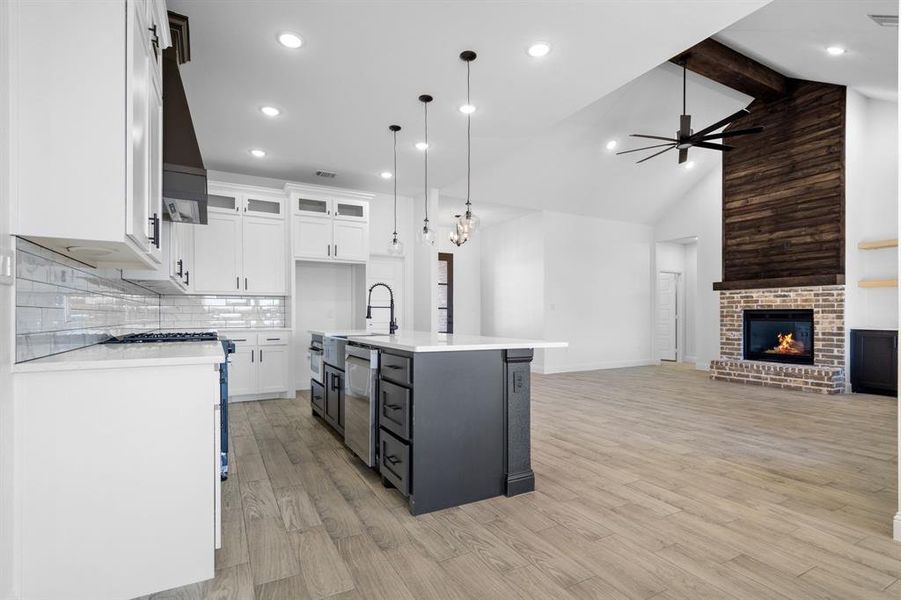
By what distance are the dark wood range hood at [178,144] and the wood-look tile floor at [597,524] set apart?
1.73 metres

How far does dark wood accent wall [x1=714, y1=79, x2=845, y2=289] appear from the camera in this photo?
20.2ft

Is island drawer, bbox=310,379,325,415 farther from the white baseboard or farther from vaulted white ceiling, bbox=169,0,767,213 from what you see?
the white baseboard

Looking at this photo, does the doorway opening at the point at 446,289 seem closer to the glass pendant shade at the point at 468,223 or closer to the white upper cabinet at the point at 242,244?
the white upper cabinet at the point at 242,244

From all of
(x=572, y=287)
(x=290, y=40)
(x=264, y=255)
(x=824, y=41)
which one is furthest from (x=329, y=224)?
(x=824, y=41)

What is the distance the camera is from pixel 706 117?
7.04 meters

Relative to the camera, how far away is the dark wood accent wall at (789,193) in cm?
616

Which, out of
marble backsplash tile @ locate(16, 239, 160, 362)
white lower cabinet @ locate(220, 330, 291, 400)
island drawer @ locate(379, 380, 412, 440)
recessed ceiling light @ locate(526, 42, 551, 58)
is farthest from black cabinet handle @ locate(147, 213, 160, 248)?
white lower cabinet @ locate(220, 330, 291, 400)

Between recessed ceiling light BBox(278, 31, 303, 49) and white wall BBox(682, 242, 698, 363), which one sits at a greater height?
recessed ceiling light BBox(278, 31, 303, 49)

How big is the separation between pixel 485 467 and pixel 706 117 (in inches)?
266

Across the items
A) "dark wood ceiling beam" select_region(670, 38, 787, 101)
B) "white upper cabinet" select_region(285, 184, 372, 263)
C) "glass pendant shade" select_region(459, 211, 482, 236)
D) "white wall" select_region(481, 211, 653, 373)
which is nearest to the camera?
"glass pendant shade" select_region(459, 211, 482, 236)

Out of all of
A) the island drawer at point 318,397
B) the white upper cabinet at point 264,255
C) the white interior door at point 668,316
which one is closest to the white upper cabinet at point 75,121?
the island drawer at point 318,397

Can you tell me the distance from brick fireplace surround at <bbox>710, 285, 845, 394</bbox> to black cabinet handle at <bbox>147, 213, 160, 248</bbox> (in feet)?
24.4

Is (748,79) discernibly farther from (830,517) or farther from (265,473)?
(265,473)

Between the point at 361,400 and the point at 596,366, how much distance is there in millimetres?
6388
